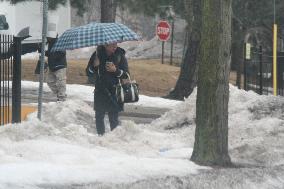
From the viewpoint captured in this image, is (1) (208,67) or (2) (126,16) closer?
(1) (208,67)

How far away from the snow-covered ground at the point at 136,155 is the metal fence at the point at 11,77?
2.84ft

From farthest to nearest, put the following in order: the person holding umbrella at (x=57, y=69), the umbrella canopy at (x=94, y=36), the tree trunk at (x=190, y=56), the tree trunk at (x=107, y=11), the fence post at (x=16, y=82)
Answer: the tree trunk at (x=107, y=11) → the tree trunk at (x=190, y=56) → the person holding umbrella at (x=57, y=69) → the fence post at (x=16, y=82) → the umbrella canopy at (x=94, y=36)

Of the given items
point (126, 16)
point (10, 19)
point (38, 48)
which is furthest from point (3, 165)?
point (126, 16)

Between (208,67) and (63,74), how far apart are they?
600 centimetres

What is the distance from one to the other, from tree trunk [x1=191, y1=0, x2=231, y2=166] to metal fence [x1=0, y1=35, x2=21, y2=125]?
11.1 ft

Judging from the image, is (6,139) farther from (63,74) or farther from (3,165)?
(63,74)

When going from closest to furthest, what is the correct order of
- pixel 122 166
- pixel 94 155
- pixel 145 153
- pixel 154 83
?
1. pixel 122 166
2. pixel 94 155
3. pixel 145 153
4. pixel 154 83

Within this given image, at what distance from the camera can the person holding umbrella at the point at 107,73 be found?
34.5ft

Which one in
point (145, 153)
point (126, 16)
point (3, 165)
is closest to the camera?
point (3, 165)

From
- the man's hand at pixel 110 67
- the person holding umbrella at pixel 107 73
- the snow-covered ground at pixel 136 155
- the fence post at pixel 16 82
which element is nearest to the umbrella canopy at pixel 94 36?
the person holding umbrella at pixel 107 73

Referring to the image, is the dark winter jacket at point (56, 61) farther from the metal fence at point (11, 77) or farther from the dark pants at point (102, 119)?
the dark pants at point (102, 119)

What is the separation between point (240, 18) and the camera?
28875 millimetres

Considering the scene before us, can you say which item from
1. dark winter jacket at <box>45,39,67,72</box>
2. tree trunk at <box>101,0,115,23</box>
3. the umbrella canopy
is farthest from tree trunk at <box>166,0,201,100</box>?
the umbrella canopy

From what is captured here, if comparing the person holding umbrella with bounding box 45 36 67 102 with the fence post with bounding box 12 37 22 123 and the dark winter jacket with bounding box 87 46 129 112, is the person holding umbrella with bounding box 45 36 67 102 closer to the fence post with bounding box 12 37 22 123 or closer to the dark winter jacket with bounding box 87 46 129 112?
the fence post with bounding box 12 37 22 123
